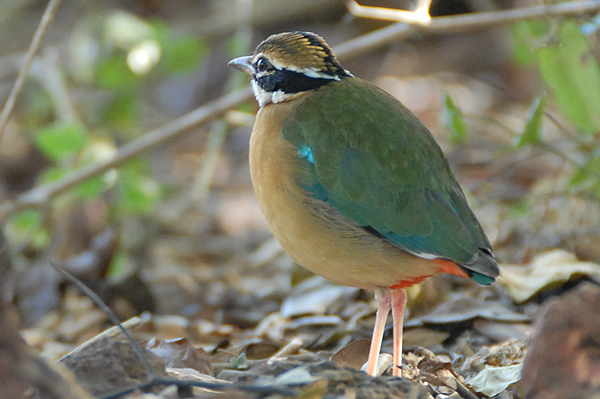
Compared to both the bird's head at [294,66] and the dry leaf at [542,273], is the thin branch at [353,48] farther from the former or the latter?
the dry leaf at [542,273]

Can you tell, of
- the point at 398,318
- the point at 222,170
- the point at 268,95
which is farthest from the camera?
the point at 222,170

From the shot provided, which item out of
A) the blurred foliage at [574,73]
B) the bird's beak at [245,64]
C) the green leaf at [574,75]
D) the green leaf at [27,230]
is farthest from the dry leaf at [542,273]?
the green leaf at [27,230]

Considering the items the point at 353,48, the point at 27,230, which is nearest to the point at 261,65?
the point at 353,48

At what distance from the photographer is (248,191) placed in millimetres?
8789

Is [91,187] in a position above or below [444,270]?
above

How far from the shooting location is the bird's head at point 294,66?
3709mm

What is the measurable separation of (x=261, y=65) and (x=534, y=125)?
74.8 inches

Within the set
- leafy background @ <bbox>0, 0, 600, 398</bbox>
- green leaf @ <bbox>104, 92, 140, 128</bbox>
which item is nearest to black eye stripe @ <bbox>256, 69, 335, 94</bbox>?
leafy background @ <bbox>0, 0, 600, 398</bbox>

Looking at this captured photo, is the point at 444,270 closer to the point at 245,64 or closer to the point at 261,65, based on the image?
the point at 261,65

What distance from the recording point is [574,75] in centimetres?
509

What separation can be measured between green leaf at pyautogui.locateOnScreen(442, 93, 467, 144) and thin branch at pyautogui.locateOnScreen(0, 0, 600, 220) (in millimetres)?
735

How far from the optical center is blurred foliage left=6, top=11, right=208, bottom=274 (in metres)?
5.81

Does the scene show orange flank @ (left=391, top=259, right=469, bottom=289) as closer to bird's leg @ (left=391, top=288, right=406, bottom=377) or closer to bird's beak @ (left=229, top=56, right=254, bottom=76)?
bird's leg @ (left=391, top=288, right=406, bottom=377)

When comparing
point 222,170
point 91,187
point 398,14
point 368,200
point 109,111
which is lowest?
point 222,170
